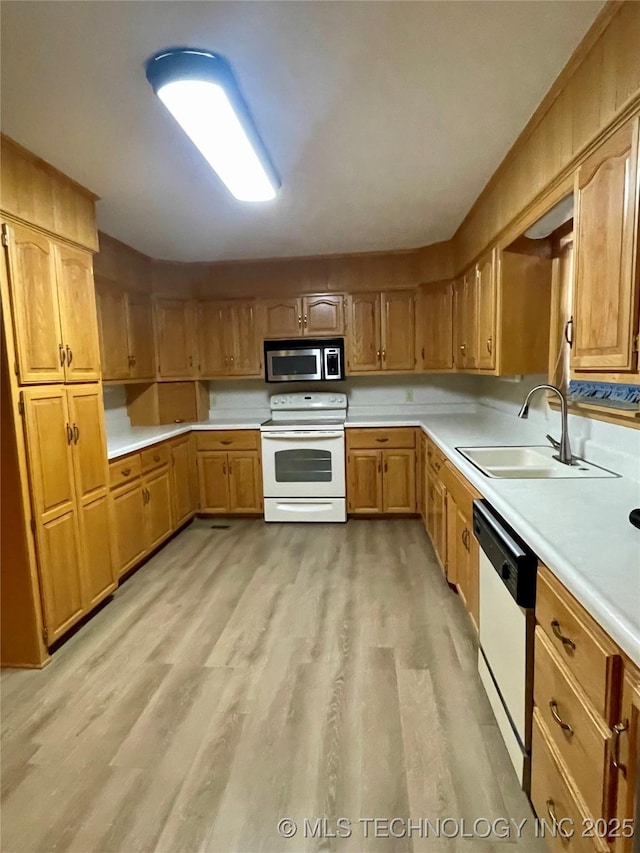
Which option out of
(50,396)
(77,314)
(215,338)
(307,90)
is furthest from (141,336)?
(307,90)

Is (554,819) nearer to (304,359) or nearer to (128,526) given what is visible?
(128,526)

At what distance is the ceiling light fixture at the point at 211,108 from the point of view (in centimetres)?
147

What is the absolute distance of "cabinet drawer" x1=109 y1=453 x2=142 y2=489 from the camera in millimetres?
2908

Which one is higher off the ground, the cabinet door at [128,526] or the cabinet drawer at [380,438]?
the cabinet drawer at [380,438]

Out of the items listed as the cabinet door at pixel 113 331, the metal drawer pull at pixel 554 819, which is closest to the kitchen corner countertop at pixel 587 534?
the metal drawer pull at pixel 554 819

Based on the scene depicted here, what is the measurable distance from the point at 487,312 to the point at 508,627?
196 centimetres

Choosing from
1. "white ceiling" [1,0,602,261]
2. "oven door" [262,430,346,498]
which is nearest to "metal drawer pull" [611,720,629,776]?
"white ceiling" [1,0,602,261]

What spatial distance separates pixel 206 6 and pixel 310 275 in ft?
Result: 9.61

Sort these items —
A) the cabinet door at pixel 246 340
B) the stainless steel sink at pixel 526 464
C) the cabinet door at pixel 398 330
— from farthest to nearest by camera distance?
the cabinet door at pixel 246 340, the cabinet door at pixel 398 330, the stainless steel sink at pixel 526 464

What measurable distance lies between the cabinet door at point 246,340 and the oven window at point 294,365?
0.17 metres

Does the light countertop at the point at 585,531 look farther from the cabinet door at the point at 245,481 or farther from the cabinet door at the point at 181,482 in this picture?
the cabinet door at the point at 181,482

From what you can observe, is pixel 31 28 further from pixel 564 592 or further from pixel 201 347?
pixel 201 347

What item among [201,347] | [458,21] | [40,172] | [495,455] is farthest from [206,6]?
[201,347]

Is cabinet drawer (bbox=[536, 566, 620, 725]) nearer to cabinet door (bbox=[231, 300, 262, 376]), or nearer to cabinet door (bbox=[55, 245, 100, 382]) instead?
cabinet door (bbox=[55, 245, 100, 382])
